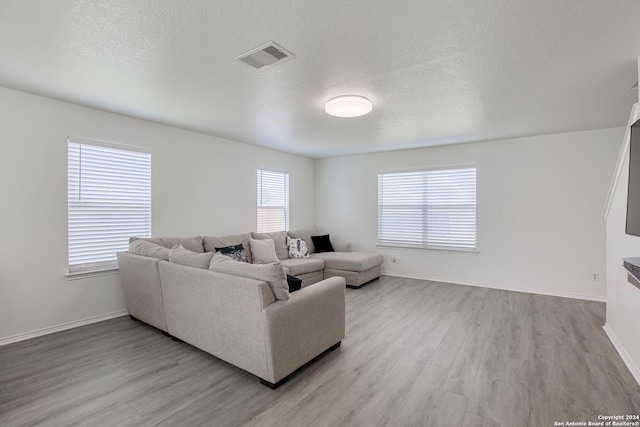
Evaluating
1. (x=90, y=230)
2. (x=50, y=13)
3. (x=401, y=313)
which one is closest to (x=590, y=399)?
(x=401, y=313)

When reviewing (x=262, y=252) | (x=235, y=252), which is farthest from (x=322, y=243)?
(x=235, y=252)

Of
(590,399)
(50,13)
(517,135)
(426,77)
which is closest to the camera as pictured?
(50,13)

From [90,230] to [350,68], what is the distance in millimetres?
3465

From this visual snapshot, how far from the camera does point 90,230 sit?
355 centimetres

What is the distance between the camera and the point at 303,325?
95.4 inches

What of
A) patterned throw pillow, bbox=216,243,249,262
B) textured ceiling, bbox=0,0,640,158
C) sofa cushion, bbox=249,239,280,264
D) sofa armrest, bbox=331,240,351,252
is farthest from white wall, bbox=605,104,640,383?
patterned throw pillow, bbox=216,243,249,262

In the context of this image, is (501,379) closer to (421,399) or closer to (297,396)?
(421,399)

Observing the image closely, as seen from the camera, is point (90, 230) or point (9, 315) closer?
point (9, 315)

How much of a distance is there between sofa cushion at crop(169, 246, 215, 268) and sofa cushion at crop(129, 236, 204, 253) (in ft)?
3.24

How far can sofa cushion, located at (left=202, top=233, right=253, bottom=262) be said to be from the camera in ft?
14.5

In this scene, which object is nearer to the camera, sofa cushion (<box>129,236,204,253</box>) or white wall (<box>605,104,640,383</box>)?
white wall (<box>605,104,640,383</box>)

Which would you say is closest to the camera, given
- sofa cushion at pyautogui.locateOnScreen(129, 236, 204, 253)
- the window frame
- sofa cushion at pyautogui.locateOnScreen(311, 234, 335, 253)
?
sofa cushion at pyautogui.locateOnScreen(129, 236, 204, 253)

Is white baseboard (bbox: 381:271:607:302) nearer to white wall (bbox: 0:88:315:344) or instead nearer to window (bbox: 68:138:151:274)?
white wall (bbox: 0:88:315:344)

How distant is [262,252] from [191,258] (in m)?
2.07
